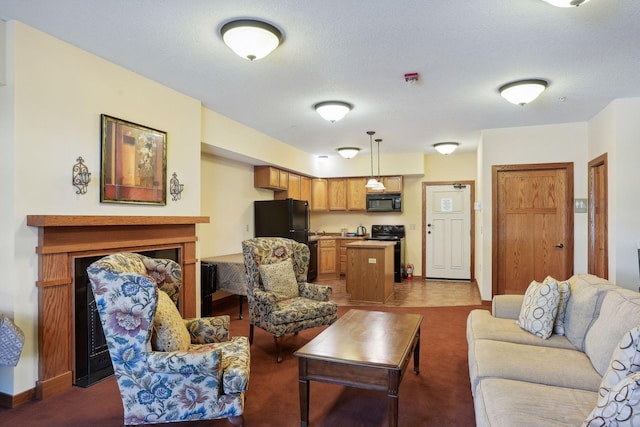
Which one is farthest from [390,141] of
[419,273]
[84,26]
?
[84,26]

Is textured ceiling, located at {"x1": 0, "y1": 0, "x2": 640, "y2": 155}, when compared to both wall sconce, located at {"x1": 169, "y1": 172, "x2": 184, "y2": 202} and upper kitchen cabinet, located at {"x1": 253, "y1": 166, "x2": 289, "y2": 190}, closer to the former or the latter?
wall sconce, located at {"x1": 169, "y1": 172, "x2": 184, "y2": 202}

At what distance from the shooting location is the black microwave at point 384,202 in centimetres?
758

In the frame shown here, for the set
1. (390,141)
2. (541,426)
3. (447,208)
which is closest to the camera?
(541,426)

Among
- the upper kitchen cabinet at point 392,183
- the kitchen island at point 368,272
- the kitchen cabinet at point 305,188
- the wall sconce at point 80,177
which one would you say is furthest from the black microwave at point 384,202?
the wall sconce at point 80,177

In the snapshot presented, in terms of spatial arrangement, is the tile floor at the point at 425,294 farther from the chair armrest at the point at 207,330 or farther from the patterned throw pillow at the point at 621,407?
the patterned throw pillow at the point at 621,407

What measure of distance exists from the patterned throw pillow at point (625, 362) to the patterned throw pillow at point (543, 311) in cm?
109

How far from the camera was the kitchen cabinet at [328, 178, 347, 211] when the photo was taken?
793cm

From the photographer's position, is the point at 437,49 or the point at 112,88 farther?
the point at 112,88

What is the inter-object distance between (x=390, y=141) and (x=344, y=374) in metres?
4.72

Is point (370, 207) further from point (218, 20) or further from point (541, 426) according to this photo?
point (541, 426)

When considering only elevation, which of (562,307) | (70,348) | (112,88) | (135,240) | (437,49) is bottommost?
(70,348)

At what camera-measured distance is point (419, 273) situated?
7.75 metres

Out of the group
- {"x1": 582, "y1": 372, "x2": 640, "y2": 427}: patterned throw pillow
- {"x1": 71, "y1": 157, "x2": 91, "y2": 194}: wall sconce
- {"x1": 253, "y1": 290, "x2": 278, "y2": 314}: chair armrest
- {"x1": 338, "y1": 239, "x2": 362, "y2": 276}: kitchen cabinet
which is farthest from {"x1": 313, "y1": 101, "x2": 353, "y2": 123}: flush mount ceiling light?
{"x1": 338, "y1": 239, "x2": 362, "y2": 276}: kitchen cabinet

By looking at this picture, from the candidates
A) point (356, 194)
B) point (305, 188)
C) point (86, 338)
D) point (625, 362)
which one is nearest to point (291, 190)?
point (305, 188)
